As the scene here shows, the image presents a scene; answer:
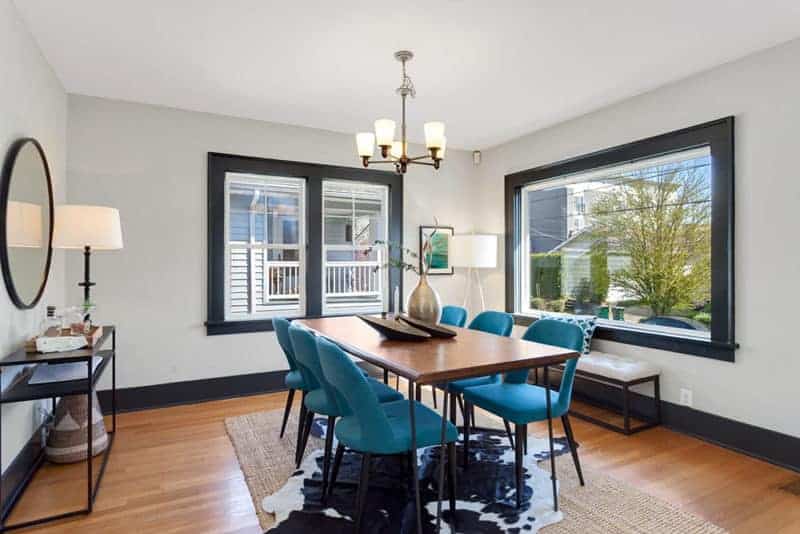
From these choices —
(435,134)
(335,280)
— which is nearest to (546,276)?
(335,280)

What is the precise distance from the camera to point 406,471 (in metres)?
2.65

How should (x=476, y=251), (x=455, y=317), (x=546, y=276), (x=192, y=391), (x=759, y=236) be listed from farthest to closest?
(x=476, y=251) < (x=546, y=276) < (x=192, y=391) < (x=455, y=317) < (x=759, y=236)

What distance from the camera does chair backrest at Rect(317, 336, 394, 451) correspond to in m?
1.85

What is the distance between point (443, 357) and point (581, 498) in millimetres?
1107

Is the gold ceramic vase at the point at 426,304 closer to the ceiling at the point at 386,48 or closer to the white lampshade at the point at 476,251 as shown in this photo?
the ceiling at the point at 386,48

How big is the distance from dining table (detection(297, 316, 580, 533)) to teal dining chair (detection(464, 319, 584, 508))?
90 millimetres

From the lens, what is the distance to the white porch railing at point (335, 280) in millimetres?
4574

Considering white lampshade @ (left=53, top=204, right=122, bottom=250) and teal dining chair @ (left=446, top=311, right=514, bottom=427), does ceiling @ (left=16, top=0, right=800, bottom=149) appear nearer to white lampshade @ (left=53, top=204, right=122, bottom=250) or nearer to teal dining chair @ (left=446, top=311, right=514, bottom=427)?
white lampshade @ (left=53, top=204, right=122, bottom=250)

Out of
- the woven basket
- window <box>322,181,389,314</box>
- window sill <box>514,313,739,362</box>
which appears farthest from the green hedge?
the woven basket

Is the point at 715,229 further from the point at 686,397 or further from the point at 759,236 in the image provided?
the point at 686,397

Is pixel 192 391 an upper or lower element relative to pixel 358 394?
lower

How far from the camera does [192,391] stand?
4059mm

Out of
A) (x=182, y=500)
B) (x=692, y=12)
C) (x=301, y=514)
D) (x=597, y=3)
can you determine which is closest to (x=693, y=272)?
(x=692, y=12)

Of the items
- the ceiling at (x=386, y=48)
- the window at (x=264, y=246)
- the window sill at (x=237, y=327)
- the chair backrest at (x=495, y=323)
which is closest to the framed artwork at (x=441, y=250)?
the window at (x=264, y=246)
